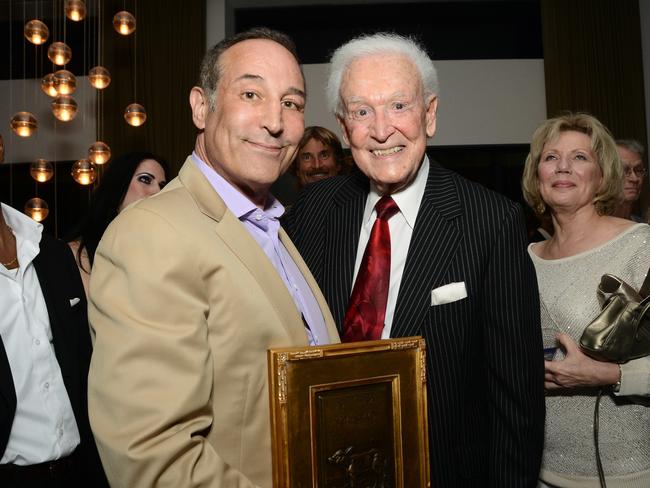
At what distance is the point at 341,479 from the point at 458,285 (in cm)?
69

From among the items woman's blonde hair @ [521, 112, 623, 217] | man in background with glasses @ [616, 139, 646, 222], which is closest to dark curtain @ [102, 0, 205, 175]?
man in background with glasses @ [616, 139, 646, 222]

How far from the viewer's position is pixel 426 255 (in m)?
1.82

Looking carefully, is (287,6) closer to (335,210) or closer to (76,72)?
(76,72)

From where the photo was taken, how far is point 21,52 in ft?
26.8

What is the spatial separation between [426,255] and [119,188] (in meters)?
2.40

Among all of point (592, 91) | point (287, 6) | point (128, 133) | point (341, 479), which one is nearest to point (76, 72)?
point (128, 133)

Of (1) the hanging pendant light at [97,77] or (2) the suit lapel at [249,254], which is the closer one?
(2) the suit lapel at [249,254]

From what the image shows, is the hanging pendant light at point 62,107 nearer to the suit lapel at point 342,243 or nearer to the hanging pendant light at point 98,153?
the hanging pendant light at point 98,153

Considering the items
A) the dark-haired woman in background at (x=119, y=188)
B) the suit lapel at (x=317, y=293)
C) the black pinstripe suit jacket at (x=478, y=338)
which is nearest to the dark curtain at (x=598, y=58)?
the dark-haired woman in background at (x=119, y=188)

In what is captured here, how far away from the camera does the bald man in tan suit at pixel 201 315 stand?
3.83ft

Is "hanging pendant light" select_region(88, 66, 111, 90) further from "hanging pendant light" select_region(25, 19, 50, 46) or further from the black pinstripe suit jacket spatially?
the black pinstripe suit jacket

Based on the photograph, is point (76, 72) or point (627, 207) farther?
point (76, 72)

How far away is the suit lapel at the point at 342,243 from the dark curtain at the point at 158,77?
5.73 meters

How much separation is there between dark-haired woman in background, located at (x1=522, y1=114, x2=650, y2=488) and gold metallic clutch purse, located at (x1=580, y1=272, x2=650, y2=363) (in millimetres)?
69
